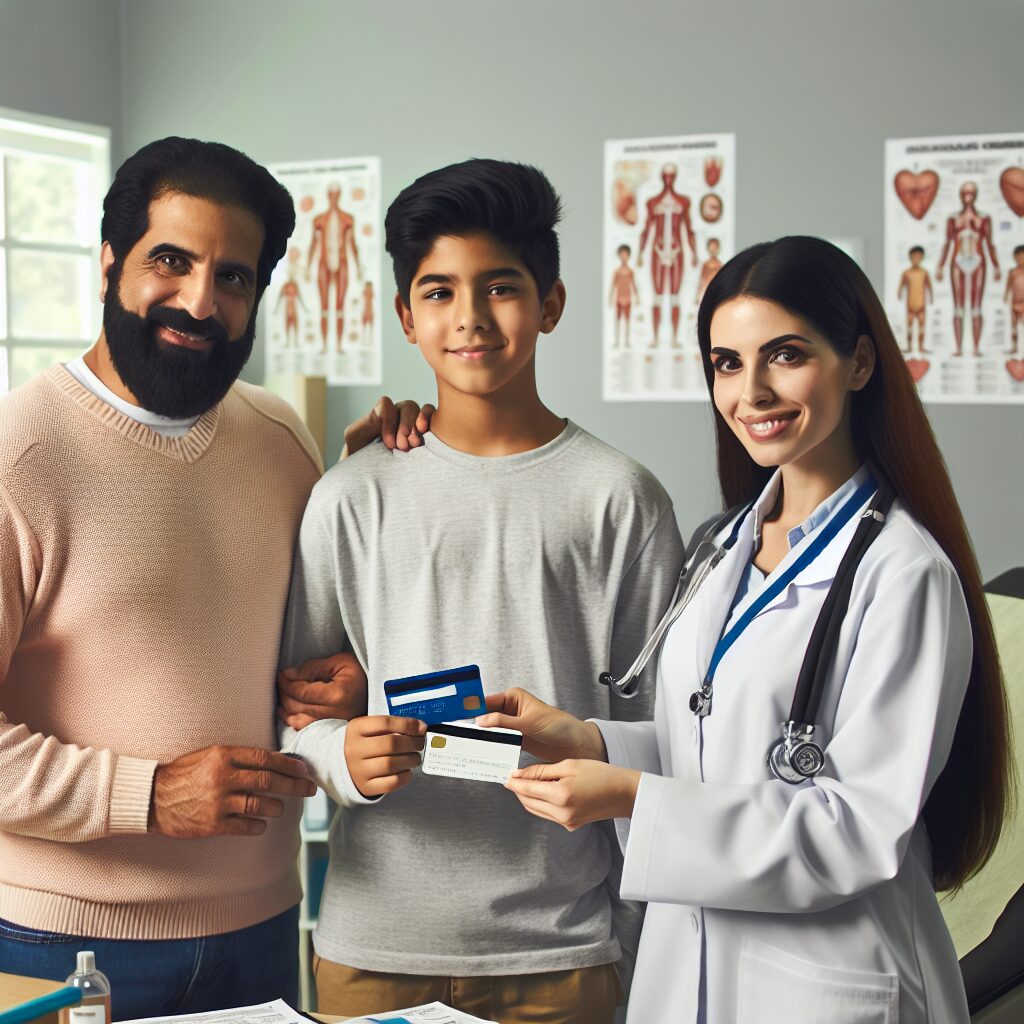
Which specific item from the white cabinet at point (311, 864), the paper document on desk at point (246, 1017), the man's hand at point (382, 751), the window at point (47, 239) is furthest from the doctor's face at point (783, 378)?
the window at point (47, 239)

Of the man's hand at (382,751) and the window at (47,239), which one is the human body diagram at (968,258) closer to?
the man's hand at (382,751)

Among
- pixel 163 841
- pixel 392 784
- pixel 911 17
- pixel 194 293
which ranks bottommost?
pixel 163 841

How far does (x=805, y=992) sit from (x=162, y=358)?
1.15 m

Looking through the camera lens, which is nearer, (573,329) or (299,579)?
(299,579)

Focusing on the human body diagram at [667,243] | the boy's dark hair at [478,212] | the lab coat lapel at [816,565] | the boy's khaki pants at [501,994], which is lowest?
the boy's khaki pants at [501,994]

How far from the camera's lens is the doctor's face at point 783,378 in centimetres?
147

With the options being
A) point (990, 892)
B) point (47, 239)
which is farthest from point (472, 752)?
point (47, 239)

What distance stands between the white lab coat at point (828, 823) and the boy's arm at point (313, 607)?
20.6 inches

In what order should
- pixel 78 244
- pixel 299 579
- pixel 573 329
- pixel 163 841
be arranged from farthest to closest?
pixel 78 244 → pixel 573 329 → pixel 299 579 → pixel 163 841

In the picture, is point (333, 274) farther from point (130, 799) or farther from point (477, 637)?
point (130, 799)

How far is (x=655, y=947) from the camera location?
A: 154 cm

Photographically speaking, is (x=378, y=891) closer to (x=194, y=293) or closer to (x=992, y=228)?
(x=194, y=293)

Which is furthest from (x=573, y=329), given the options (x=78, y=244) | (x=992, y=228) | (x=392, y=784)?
(x=392, y=784)

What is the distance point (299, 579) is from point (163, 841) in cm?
40
